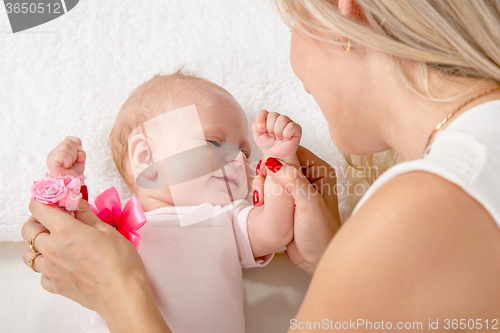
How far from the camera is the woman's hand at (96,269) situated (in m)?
0.86

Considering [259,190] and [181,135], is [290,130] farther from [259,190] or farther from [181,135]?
[181,135]

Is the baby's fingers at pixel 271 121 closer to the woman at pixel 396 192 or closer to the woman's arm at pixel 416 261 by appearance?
the woman at pixel 396 192

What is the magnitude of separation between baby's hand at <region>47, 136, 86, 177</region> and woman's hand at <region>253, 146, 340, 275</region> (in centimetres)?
52

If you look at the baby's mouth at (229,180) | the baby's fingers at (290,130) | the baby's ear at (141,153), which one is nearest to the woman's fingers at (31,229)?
the baby's ear at (141,153)

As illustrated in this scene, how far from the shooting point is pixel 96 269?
91 centimetres

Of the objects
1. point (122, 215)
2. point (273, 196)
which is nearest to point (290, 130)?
point (273, 196)

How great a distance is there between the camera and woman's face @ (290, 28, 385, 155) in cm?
83

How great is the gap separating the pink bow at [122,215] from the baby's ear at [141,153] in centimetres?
14

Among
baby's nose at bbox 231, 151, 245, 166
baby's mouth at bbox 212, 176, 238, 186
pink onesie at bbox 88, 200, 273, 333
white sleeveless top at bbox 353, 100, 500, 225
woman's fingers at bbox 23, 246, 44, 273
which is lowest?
pink onesie at bbox 88, 200, 273, 333

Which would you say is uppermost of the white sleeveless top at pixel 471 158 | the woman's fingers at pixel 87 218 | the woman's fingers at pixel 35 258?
the white sleeveless top at pixel 471 158

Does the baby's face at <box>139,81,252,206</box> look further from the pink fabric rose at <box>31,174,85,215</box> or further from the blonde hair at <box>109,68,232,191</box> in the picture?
the pink fabric rose at <box>31,174,85,215</box>

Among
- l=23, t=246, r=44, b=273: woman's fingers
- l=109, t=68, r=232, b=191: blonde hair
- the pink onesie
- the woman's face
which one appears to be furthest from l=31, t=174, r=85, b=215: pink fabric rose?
the woman's face

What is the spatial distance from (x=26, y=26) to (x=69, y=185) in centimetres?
96

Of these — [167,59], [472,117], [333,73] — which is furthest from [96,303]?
[167,59]
